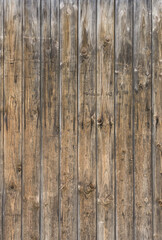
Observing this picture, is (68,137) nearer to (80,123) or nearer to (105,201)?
(80,123)

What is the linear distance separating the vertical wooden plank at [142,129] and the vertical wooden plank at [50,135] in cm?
47

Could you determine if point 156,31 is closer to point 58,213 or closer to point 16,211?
point 58,213

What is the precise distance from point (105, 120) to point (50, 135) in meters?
0.34

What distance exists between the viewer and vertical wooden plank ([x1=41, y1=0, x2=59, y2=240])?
1447 millimetres

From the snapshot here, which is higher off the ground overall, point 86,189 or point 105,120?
point 105,120

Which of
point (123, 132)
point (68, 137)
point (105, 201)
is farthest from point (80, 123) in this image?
point (105, 201)

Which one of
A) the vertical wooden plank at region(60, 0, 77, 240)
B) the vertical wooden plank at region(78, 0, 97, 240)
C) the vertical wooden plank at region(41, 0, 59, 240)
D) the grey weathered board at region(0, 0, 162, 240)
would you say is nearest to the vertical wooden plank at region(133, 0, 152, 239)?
the grey weathered board at region(0, 0, 162, 240)

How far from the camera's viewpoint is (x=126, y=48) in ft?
4.80

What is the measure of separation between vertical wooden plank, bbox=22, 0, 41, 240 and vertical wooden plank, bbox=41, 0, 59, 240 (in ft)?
0.12

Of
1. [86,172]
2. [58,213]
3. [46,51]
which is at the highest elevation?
[46,51]

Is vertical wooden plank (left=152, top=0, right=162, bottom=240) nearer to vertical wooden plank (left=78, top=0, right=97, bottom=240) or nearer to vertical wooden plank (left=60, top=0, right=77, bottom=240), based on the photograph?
vertical wooden plank (left=78, top=0, right=97, bottom=240)

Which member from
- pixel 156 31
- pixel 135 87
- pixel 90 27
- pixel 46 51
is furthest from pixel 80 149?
pixel 156 31

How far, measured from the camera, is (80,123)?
4.76ft

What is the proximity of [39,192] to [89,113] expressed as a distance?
556 millimetres
